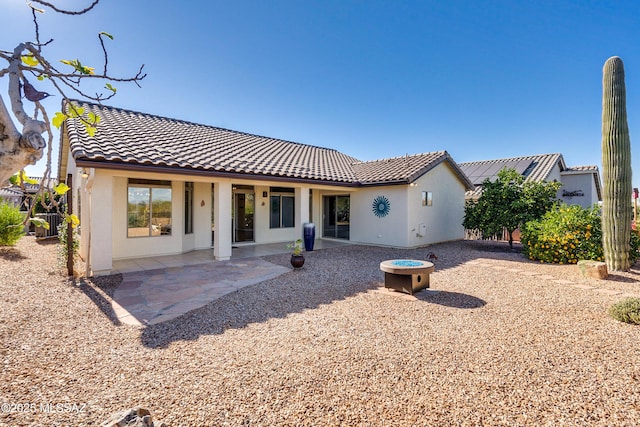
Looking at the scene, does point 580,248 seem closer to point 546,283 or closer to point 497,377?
point 546,283

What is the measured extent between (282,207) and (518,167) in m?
17.6

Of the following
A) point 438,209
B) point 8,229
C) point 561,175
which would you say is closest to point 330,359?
point 438,209

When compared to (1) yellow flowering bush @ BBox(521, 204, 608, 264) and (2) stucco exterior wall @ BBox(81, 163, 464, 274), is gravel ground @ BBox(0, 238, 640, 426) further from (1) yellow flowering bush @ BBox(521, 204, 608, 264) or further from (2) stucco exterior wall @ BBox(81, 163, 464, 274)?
(1) yellow flowering bush @ BBox(521, 204, 608, 264)

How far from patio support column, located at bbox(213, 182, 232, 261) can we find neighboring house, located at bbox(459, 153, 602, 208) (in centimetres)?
1625

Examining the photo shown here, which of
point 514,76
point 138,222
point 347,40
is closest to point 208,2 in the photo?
point 347,40

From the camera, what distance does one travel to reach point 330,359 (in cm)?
385

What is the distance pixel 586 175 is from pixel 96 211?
28.3 metres

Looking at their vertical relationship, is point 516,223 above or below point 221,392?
above

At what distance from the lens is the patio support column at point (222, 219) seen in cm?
1018

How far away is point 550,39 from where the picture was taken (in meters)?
10.6

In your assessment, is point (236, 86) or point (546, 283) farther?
point (236, 86)

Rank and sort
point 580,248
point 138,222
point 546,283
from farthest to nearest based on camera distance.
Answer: point 138,222, point 580,248, point 546,283

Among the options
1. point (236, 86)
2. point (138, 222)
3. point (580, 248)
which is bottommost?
point (580, 248)

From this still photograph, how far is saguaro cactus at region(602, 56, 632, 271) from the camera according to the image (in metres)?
8.64
